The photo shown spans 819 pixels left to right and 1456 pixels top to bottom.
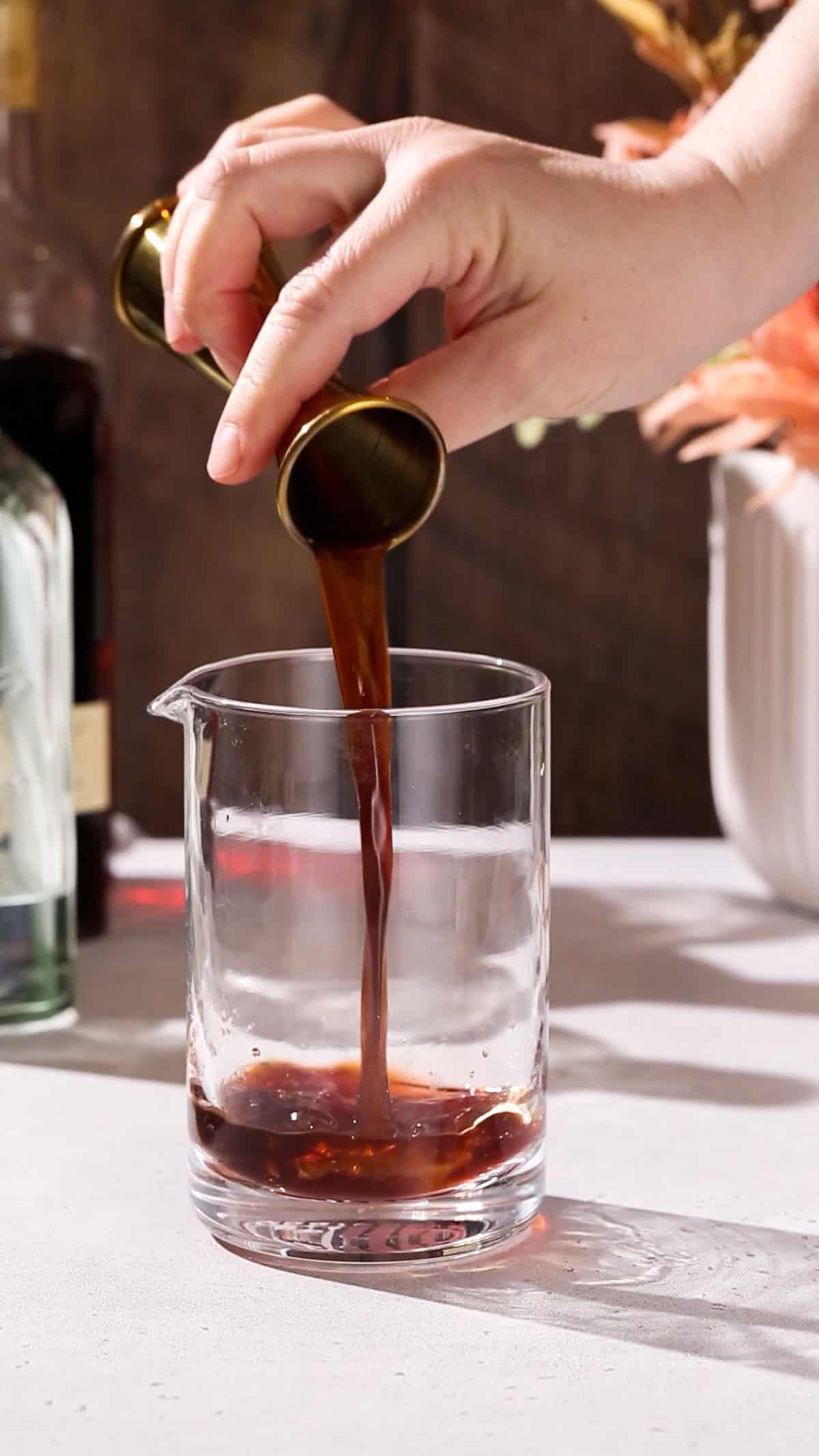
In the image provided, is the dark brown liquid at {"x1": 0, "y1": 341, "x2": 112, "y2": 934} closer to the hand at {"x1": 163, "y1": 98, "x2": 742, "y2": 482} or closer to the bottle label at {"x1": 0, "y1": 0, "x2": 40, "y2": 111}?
the bottle label at {"x1": 0, "y1": 0, "x2": 40, "y2": 111}

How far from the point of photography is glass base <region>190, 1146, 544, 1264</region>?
25.1 inches

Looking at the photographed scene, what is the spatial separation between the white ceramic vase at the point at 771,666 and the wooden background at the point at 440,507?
46 cm

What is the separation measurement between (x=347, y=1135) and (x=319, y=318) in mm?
301

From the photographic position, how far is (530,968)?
666 mm

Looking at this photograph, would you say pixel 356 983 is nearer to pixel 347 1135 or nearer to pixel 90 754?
pixel 347 1135

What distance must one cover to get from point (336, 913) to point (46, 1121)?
236mm

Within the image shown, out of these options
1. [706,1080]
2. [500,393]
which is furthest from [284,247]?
[706,1080]

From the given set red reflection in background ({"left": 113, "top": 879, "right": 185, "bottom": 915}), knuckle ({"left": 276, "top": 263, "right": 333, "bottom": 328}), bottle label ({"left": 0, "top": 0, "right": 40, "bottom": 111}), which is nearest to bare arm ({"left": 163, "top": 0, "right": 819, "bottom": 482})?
knuckle ({"left": 276, "top": 263, "right": 333, "bottom": 328})

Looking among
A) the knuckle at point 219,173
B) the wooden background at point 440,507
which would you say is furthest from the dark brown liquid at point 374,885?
the wooden background at point 440,507

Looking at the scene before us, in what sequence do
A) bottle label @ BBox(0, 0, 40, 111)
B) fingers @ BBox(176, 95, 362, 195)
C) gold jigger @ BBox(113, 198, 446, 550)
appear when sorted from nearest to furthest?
gold jigger @ BBox(113, 198, 446, 550) → fingers @ BBox(176, 95, 362, 195) → bottle label @ BBox(0, 0, 40, 111)

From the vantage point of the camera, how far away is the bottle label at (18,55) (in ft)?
3.42

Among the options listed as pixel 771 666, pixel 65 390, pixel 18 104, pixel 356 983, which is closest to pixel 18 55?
pixel 18 104

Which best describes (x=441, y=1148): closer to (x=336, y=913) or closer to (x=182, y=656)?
(x=336, y=913)

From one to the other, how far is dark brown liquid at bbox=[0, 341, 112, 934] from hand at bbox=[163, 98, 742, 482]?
245 millimetres
